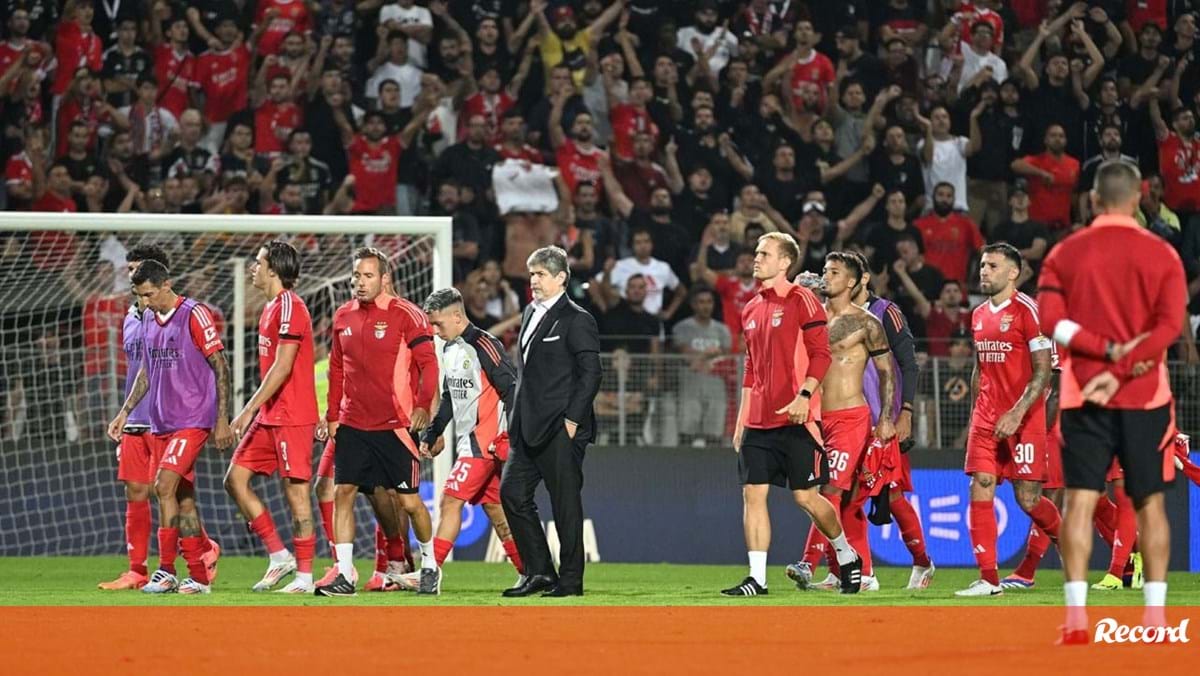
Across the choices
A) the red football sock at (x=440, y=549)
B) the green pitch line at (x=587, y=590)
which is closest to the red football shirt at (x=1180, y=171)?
the green pitch line at (x=587, y=590)

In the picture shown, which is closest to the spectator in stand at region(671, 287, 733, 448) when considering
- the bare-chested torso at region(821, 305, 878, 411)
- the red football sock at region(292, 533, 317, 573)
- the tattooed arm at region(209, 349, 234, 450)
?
the bare-chested torso at region(821, 305, 878, 411)

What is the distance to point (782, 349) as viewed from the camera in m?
11.2

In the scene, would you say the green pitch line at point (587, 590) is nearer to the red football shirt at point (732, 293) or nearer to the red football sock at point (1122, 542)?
the red football sock at point (1122, 542)

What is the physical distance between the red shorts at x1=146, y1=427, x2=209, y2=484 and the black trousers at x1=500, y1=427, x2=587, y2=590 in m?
2.17

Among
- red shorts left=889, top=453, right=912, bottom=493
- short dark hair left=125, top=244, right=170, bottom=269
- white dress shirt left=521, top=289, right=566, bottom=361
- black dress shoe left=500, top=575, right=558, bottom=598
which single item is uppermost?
short dark hair left=125, top=244, right=170, bottom=269

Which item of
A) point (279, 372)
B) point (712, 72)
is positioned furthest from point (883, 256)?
point (279, 372)

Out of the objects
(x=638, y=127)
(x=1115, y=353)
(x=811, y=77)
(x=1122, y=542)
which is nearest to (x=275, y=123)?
(x=638, y=127)

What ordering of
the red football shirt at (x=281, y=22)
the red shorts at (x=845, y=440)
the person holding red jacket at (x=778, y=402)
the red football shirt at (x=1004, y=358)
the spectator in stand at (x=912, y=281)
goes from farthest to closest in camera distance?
the red football shirt at (x=281, y=22)
the spectator in stand at (x=912, y=281)
the red shorts at (x=845, y=440)
the red football shirt at (x=1004, y=358)
the person holding red jacket at (x=778, y=402)

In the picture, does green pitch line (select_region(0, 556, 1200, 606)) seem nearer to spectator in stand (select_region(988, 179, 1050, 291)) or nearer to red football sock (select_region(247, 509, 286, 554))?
red football sock (select_region(247, 509, 286, 554))

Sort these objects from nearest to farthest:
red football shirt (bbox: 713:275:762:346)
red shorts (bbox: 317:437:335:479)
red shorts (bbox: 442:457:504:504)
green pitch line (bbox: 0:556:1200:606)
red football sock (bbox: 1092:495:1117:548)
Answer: green pitch line (bbox: 0:556:1200:606) → red shorts (bbox: 442:457:504:504) → red shorts (bbox: 317:437:335:479) → red football sock (bbox: 1092:495:1117:548) → red football shirt (bbox: 713:275:762:346)

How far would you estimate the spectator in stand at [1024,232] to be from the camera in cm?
1903

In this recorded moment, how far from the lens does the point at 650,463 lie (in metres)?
16.3

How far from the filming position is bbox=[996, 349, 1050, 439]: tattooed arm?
11.4 metres

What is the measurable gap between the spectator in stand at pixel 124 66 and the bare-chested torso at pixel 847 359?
33.0 ft
